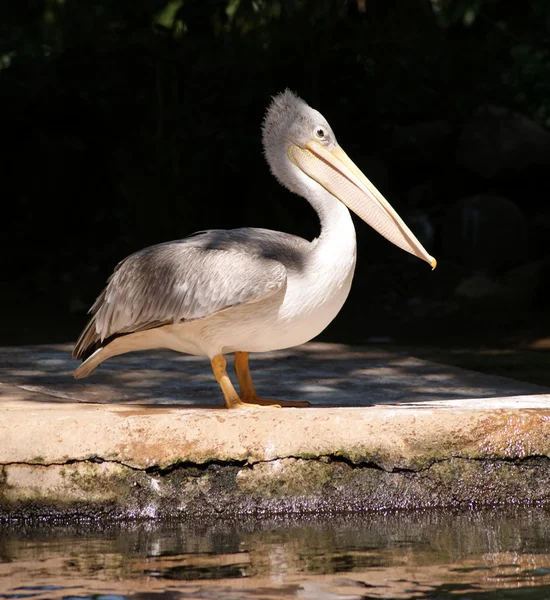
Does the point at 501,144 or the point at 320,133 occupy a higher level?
the point at 501,144

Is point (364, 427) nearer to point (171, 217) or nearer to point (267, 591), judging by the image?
point (267, 591)

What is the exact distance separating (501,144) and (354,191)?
8.80 m

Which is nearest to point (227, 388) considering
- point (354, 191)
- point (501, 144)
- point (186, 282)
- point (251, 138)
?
point (186, 282)

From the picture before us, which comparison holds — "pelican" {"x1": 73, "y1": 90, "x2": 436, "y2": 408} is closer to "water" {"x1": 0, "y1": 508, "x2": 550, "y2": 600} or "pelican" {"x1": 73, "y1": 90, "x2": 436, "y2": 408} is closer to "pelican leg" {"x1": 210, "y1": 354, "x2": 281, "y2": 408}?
"pelican leg" {"x1": 210, "y1": 354, "x2": 281, "y2": 408}

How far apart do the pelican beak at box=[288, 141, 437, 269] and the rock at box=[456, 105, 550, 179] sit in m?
8.77

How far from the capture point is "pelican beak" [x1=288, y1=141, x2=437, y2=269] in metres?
4.96

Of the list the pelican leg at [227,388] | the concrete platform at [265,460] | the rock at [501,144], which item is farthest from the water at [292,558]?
the rock at [501,144]

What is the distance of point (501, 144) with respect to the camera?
13359mm

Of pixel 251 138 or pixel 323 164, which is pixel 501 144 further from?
pixel 323 164

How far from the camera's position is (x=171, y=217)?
12859mm

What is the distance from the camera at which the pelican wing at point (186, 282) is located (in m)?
4.52

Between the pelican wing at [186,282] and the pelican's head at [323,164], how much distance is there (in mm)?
361

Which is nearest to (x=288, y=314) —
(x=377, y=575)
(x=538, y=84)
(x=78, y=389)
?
(x=377, y=575)

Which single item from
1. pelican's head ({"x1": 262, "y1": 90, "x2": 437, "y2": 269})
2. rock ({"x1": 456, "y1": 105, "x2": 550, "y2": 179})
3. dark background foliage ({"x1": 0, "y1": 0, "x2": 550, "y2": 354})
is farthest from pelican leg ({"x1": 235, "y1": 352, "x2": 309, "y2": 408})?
rock ({"x1": 456, "y1": 105, "x2": 550, "y2": 179})
